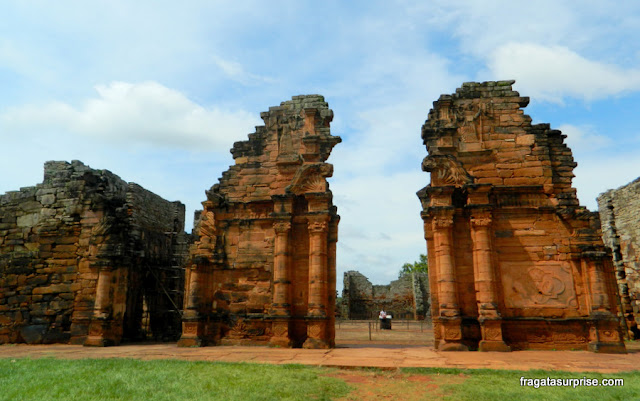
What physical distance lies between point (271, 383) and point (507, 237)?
7796 millimetres

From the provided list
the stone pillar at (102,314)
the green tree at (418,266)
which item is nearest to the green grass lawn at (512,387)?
the stone pillar at (102,314)

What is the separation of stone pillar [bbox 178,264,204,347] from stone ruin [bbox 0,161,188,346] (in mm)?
2688

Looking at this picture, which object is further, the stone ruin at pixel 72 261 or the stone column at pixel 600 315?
the stone ruin at pixel 72 261

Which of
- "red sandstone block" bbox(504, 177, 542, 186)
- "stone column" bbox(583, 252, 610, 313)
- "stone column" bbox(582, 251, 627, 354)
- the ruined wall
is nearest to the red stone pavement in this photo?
"stone column" bbox(582, 251, 627, 354)

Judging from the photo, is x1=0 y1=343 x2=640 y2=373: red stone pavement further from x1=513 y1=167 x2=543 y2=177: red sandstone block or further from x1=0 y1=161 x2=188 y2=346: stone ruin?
x1=513 y1=167 x2=543 y2=177: red sandstone block

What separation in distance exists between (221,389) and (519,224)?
8.85 meters

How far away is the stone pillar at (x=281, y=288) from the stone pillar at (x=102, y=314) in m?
5.24

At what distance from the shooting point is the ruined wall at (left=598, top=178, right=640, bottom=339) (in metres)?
16.3

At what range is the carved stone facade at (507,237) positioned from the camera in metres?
10.4

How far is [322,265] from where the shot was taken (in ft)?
37.7

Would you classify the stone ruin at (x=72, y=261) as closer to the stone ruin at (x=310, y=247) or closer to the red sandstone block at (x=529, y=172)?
the stone ruin at (x=310, y=247)

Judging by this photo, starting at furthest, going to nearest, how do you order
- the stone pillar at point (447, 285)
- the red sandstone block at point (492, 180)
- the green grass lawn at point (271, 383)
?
1. the red sandstone block at point (492, 180)
2. the stone pillar at point (447, 285)
3. the green grass lawn at point (271, 383)

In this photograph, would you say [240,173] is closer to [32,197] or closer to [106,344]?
[106,344]

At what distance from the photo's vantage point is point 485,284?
10.6 meters
